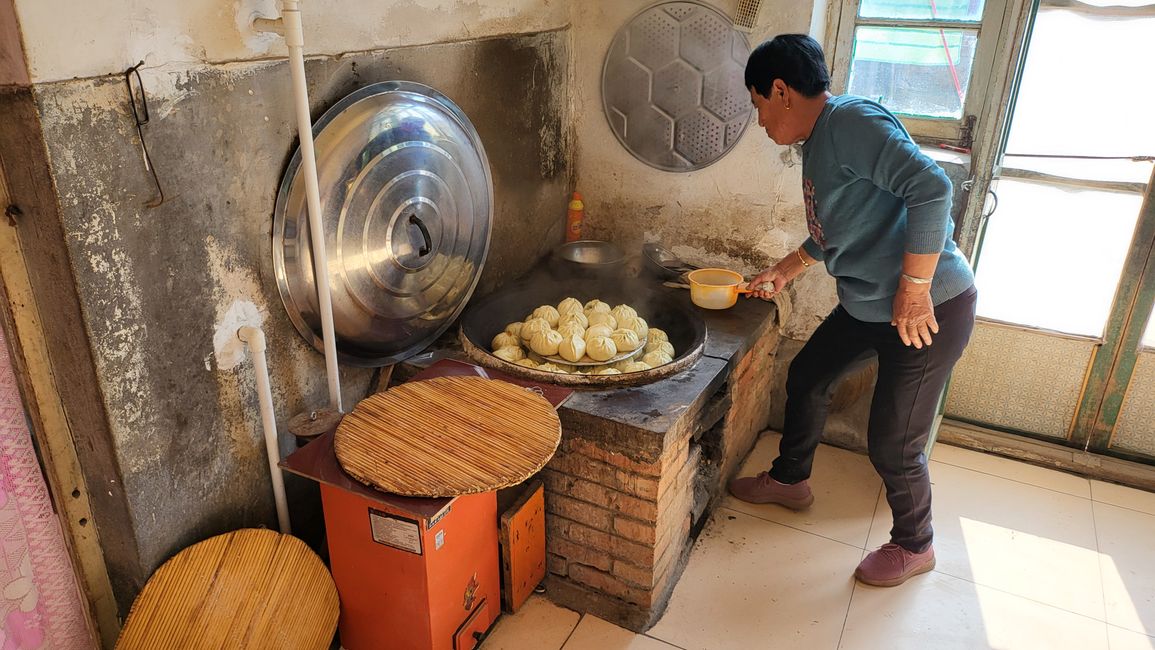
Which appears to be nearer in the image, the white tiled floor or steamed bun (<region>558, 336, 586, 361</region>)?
the white tiled floor

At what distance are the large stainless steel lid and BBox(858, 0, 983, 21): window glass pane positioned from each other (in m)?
1.73

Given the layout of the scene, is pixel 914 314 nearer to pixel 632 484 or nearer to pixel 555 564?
pixel 632 484

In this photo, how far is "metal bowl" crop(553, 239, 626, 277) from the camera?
11.9 feet

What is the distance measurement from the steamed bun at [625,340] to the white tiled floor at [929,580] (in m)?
0.86

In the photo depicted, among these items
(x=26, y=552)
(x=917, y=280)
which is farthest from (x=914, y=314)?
(x=26, y=552)

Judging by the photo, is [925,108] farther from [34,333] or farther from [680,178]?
[34,333]

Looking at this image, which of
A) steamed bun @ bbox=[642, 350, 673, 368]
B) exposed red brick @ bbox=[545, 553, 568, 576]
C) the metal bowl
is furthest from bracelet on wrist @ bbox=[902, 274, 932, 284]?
exposed red brick @ bbox=[545, 553, 568, 576]

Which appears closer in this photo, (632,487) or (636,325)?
(632,487)

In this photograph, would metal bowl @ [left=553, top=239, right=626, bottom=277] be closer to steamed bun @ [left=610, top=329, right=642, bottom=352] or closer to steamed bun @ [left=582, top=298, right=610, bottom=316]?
steamed bun @ [left=582, top=298, right=610, bottom=316]

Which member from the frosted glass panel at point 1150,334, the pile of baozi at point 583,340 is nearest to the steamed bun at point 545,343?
the pile of baozi at point 583,340

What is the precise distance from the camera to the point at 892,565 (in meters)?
2.98

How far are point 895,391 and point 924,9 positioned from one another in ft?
5.24

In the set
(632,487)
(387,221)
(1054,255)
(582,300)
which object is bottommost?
(632,487)

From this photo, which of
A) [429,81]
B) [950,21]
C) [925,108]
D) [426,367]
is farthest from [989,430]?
[429,81]
